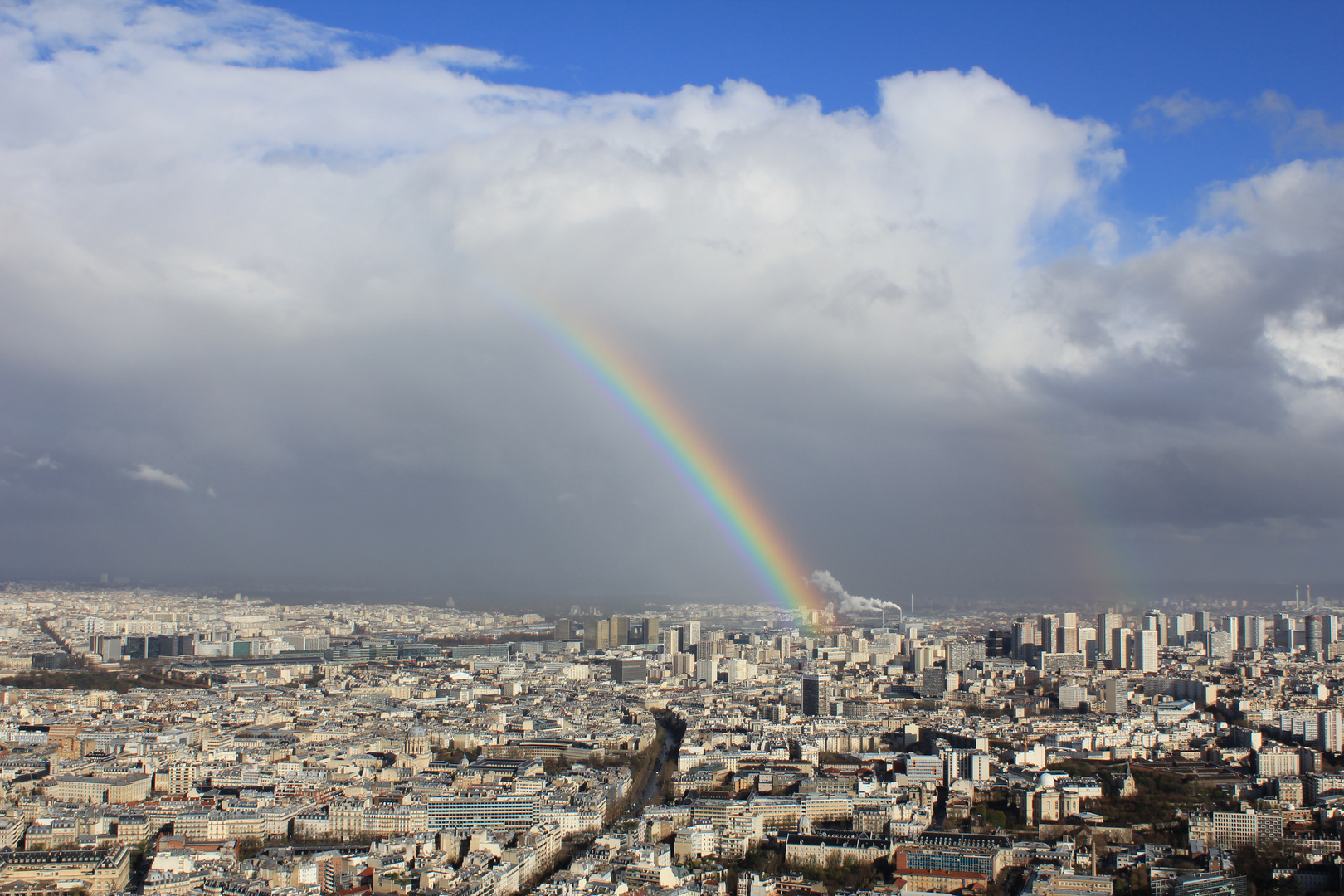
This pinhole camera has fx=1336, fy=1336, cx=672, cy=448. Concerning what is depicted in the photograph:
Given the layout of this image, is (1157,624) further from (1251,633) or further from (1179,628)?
(1251,633)

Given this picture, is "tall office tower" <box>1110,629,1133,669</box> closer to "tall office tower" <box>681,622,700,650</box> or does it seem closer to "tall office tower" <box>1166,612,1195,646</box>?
"tall office tower" <box>1166,612,1195,646</box>

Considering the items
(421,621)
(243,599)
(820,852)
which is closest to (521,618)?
(421,621)

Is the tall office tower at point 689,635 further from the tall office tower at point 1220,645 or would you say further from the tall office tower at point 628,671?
the tall office tower at point 1220,645

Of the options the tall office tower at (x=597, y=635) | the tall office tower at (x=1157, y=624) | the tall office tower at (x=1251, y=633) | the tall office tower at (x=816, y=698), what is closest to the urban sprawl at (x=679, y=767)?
the tall office tower at (x=816, y=698)

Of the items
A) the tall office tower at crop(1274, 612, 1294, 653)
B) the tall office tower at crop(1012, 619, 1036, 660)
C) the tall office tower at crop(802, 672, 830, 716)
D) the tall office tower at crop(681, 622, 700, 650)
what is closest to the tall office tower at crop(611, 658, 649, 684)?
the tall office tower at crop(681, 622, 700, 650)

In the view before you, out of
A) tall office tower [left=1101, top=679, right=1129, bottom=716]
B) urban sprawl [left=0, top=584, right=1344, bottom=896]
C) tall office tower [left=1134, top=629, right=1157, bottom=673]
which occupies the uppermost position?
tall office tower [left=1134, top=629, right=1157, bottom=673]

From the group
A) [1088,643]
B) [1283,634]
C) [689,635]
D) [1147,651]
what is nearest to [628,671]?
[689,635]

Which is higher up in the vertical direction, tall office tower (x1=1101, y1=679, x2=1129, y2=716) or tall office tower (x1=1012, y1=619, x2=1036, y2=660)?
tall office tower (x1=1012, y1=619, x2=1036, y2=660)

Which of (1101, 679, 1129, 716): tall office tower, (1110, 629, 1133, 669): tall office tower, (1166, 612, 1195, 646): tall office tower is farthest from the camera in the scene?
(1166, 612, 1195, 646): tall office tower
